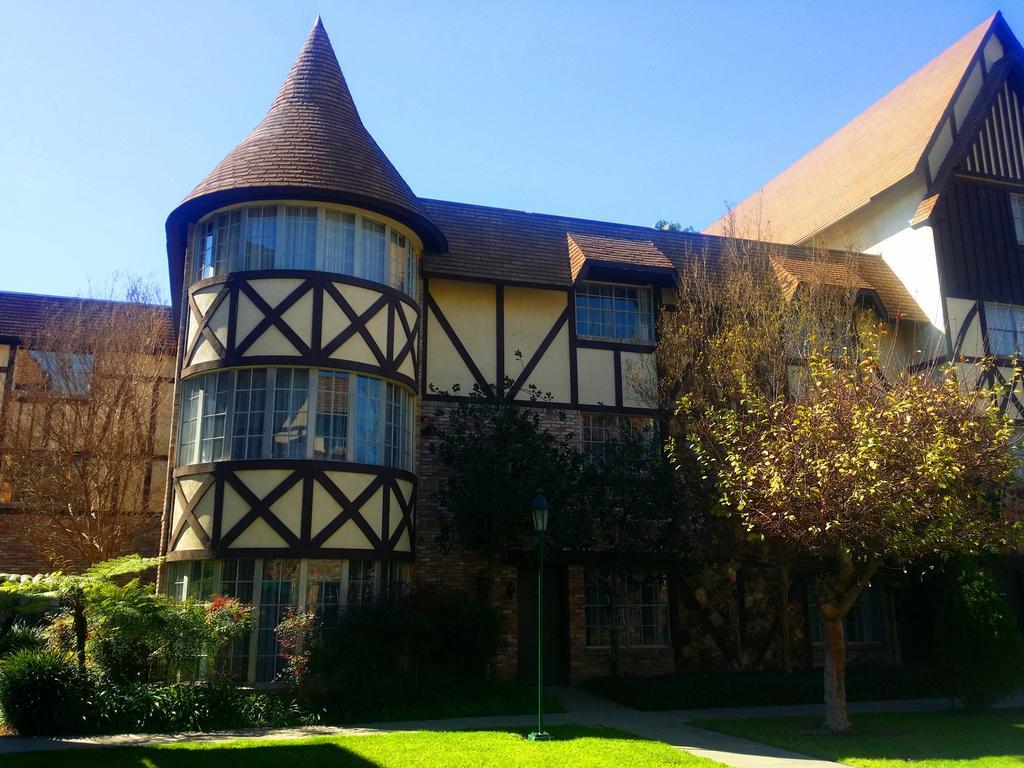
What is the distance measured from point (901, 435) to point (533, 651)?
335 inches

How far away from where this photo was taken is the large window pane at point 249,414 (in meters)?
14.6

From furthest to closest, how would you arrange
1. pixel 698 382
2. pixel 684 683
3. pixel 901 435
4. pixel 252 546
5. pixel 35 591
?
pixel 698 382
pixel 684 683
pixel 252 546
pixel 35 591
pixel 901 435

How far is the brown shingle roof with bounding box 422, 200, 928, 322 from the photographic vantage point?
719 inches

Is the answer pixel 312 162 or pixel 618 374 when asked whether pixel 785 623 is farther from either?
pixel 312 162

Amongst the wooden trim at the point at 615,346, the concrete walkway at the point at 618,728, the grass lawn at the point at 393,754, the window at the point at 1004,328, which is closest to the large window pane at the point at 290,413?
the concrete walkway at the point at 618,728

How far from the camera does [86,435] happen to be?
1848 centimetres

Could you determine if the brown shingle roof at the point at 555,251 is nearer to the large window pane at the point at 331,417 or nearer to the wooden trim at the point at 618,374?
the wooden trim at the point at 618,374

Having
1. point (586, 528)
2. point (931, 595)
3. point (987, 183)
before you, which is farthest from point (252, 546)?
point (987, 183)

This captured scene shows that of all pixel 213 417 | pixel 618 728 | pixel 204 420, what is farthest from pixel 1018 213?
pixel 204 420

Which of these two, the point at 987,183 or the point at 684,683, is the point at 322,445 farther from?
the point at 987,183

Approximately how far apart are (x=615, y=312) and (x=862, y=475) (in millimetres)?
8671

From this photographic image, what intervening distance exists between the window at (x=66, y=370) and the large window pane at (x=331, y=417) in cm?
693

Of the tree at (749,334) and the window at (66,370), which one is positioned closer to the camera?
the tree at (749,334)

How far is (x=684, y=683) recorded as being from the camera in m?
15.4
